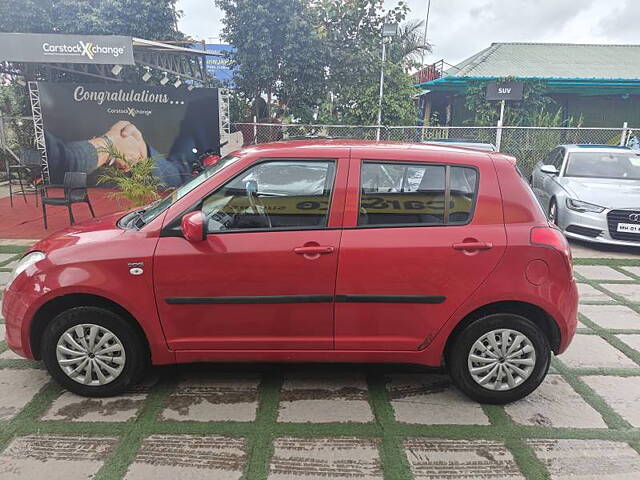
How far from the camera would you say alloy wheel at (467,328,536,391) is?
301 cm

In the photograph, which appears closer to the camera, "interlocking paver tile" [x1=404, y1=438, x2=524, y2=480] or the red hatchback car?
"interlocking paver tile" [x1=404, y1=438, x2=524, y2=480]

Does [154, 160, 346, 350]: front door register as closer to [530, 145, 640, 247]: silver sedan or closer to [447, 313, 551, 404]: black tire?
[447, 313, 551, 404]: black tire

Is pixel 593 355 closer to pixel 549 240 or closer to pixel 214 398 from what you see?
pixel 549 240

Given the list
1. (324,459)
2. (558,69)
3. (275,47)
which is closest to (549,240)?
(324,459)

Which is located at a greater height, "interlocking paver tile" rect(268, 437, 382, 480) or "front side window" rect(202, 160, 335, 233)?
"front side window" rect(202, 160, 335, 233)

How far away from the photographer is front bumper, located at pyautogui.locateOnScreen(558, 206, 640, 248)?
6.86 m

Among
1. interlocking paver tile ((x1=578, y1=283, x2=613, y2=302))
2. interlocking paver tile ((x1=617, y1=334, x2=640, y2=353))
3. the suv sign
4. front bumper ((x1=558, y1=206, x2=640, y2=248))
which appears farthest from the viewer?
the suv sign

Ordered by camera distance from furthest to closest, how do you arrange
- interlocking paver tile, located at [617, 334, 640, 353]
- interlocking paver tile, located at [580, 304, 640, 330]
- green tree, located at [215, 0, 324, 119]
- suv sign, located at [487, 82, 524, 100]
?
suv sign, located at [487, 82, 524, 100]
green tree, located at [215, 0, 324, 119]
interlocking paver tile, located at [580, 304, 640, 330]
interlocking paver tile, located at [617, 334, 640, 353]

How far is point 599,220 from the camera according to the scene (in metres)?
6.89

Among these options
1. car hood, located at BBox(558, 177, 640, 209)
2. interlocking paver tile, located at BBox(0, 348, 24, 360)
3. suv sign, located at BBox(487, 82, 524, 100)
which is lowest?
interlocking paver tile, located at BBox(0, 348, 24, 360)

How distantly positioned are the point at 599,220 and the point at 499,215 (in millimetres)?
4851

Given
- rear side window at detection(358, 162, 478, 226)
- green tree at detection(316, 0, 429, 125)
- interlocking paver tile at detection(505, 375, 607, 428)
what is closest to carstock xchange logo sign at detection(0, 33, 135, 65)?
green tree at detection(316, 0, 429, 125)

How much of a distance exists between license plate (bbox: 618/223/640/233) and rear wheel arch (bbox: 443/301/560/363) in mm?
4651

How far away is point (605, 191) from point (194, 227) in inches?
260
